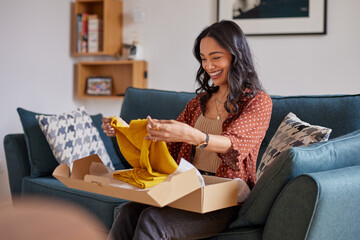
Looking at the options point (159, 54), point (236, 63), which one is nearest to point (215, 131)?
point (236, 63)

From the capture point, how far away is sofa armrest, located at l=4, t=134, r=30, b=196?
2.66 m

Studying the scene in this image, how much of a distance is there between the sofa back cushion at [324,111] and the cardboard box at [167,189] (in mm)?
825

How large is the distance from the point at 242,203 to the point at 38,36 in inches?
108

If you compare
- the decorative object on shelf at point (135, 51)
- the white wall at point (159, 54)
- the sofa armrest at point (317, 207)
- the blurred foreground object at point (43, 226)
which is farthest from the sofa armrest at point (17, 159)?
the blurred foreground object at point (43, 226)

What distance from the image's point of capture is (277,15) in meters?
3.45

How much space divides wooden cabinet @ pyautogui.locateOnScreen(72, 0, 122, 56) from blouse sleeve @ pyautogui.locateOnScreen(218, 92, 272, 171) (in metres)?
2.47

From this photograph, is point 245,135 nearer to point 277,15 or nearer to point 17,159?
point 17,159

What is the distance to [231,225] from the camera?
157 cm

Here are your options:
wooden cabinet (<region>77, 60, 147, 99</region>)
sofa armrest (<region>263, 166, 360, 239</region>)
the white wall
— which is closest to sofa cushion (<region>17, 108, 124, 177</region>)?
the white wall

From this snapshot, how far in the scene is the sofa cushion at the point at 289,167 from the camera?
143cm

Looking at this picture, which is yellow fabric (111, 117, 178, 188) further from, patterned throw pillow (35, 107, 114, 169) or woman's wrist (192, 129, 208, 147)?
patterned throw pillow (35, 107, 114, 169)

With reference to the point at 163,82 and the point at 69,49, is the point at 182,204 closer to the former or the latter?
the point at 163,82

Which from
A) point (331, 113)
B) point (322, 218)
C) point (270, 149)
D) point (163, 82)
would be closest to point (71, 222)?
point (322, 218)

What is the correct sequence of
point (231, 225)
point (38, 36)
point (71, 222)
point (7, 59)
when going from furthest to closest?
1. point (38, 36)
2. point (7, 59)
3. point (231, 225)
4. point (71, 222)
